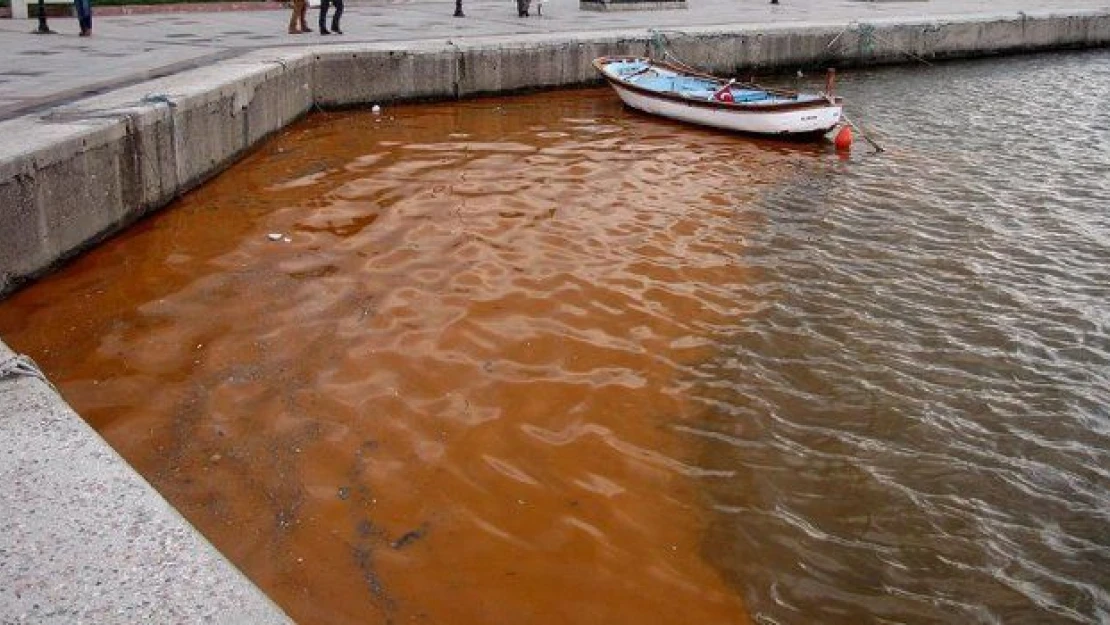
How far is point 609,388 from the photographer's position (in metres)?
6.91

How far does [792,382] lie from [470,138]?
8.41m

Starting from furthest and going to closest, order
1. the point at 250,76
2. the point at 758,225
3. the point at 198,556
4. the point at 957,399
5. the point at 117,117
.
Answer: the point at 250,76
the point at 758,225
the point at 117,117
the point at 957,399
the point at 198,556

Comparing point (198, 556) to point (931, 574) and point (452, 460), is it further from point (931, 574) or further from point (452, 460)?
point (931, 574)

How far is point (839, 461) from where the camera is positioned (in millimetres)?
6160

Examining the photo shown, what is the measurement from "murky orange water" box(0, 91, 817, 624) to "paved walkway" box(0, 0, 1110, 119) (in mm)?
2528

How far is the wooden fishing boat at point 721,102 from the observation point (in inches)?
578

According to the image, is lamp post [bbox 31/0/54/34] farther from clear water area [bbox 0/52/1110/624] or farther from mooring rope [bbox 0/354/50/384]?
mooring rope [bbox 0/354/50/384]

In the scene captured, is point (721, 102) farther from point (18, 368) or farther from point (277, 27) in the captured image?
point (18, 368)

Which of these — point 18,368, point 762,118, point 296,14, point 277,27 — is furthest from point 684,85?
point 18,368

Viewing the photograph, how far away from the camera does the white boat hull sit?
1466cm

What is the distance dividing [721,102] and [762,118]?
671mm

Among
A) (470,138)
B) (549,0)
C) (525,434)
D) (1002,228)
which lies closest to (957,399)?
(525,434)

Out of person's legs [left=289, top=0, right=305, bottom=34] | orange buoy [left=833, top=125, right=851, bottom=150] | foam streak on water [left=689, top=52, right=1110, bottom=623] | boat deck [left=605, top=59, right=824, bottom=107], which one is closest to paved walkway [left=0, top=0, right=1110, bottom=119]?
person's legs [left=289, top=0, right=305, bottom=34]

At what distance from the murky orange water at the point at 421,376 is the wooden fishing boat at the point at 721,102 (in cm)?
314
